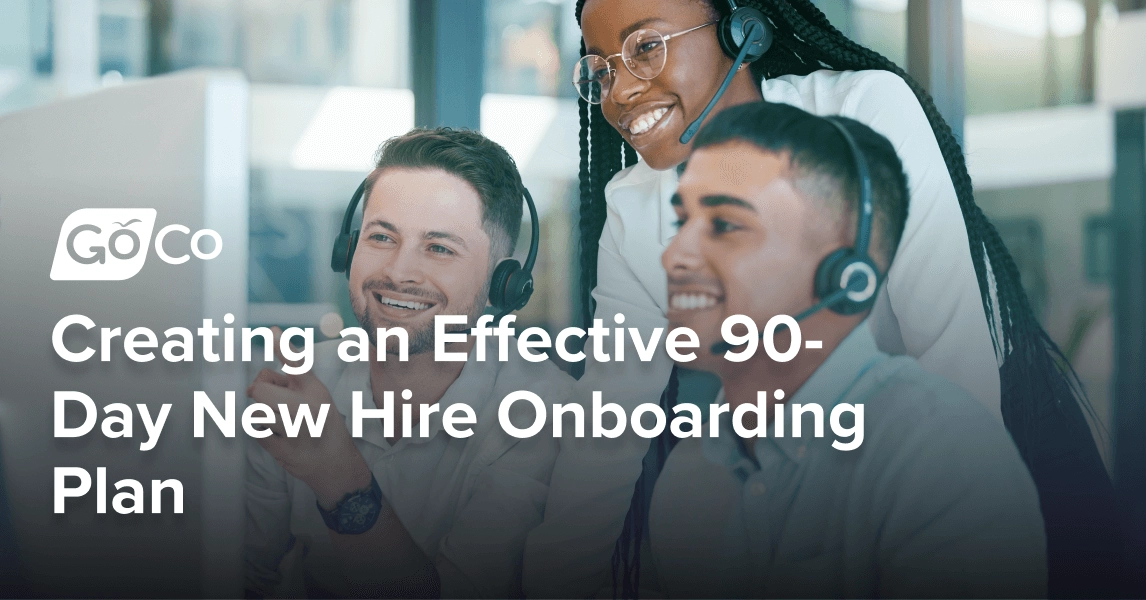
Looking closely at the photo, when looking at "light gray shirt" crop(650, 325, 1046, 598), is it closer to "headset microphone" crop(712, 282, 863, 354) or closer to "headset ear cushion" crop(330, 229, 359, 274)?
"headset microphone" crop(712, 282, 863, 354)

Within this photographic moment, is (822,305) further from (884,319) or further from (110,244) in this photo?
(110,244)

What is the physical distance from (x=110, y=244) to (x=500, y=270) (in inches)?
22.8

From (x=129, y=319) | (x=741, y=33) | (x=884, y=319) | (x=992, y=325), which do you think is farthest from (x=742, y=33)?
(x=129, y=319)

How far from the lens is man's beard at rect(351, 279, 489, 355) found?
1.30 m

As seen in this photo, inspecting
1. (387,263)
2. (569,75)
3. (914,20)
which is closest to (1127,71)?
(914,20)

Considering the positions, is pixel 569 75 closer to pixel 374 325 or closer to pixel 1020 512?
pixel 374 325

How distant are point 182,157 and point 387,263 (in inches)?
18.1

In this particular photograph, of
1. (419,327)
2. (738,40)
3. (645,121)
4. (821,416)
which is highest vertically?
(738,40)

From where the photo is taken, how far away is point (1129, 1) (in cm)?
140

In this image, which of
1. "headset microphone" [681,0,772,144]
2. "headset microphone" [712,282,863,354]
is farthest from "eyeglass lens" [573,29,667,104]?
"headset microphone" [712,282,863,354]

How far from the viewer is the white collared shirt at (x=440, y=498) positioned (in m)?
1.28

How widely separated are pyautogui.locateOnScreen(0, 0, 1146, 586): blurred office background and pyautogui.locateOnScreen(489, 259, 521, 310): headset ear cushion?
0.05 meters

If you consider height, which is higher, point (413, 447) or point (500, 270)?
point (500, 270)

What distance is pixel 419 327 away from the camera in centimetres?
131
